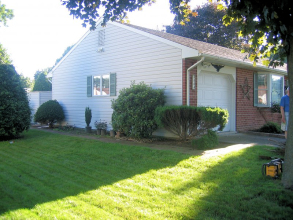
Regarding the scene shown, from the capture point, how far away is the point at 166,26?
2875cm

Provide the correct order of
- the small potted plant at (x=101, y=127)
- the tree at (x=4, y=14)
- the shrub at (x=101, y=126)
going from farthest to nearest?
1. the tree at (x=4, y=14)
2. the shrub at (x=101, y=126)
3. the small potted plant at (x=101, y=127)

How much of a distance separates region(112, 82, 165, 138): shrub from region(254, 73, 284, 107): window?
5396 millimetres

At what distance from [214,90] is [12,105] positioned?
813 centimetres

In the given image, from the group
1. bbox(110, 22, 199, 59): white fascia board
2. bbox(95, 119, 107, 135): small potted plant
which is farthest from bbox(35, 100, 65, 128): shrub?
bbox(110, 22, 199, 59): white fascia board

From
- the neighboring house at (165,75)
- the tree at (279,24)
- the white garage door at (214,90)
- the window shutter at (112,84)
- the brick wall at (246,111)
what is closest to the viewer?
the tree at (279,24)

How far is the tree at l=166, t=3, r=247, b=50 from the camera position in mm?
Answer: 26109

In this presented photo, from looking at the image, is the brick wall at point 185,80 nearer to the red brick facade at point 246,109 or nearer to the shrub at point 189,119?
the shrub at point 189,119

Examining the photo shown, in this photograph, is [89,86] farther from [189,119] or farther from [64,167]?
[64,167]

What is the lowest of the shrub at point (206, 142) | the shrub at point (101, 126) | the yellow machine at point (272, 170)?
the yellow machine at point (272, 170)

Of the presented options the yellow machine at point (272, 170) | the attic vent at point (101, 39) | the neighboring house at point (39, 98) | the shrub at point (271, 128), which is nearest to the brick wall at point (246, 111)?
the shrub at point (271, 128)

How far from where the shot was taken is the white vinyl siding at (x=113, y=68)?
32.6ft

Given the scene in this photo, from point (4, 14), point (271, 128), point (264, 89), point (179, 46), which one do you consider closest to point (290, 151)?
point (179, 46)

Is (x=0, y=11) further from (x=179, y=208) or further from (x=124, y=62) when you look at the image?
(x=179, y=208)

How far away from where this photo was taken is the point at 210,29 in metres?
26.9
